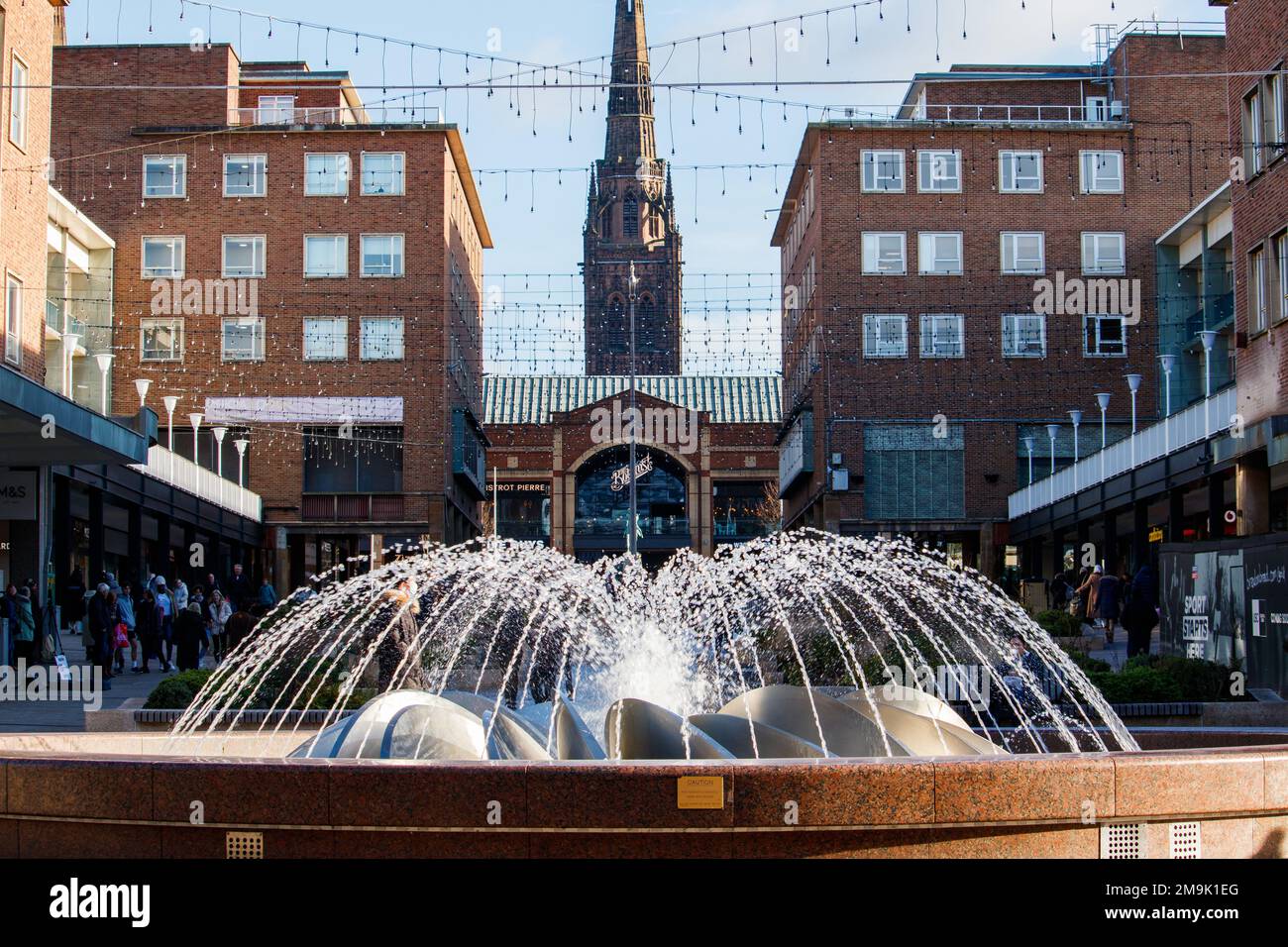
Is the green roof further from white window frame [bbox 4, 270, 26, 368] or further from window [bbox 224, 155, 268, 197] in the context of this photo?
white window frame [bbox 4, 270, 26, 368]

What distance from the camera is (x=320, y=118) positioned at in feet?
189

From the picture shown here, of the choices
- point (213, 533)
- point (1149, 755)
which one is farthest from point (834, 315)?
point (1149, 755)

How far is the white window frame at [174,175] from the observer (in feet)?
178

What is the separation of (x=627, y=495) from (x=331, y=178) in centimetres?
3603

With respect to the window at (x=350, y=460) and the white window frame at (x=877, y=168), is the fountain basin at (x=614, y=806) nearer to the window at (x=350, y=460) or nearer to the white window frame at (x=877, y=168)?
the window at (x=350, y=460)

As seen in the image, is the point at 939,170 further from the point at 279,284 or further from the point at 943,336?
the point at 279,284

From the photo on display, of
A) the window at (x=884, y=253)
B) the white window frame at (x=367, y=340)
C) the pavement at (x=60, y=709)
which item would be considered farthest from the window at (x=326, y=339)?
the pavement at (x=60, y=709)

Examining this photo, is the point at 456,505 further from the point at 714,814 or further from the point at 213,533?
the point at 714,814

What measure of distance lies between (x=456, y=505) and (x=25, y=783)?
176 feet

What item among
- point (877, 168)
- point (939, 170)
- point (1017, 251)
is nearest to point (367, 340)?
point (877, 168)

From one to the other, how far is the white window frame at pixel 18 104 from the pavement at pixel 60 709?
10286mm
